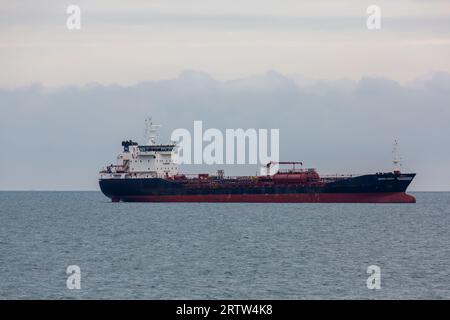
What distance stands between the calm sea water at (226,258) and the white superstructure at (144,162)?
1095 inches

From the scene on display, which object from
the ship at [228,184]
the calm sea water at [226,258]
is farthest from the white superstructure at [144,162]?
the calm sea water at [226,258]

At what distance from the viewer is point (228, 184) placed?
316ft

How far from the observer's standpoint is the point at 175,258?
138 ft

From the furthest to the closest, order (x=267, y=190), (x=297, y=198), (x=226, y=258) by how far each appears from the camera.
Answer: (x=267, y=190) → (x=297, y=198) → (x=226, y=258)

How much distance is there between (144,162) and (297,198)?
1911cm

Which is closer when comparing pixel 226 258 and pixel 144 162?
pixel 226 258

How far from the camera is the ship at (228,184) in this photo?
90.3 metres

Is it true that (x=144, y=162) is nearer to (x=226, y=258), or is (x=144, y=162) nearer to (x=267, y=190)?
Result: (x=267, y=190)

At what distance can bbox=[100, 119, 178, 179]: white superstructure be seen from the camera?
9950cm

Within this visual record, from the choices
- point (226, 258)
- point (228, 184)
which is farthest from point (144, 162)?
point (226, 258)

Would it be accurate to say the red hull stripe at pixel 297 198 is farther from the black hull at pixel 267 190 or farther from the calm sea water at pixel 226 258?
the calm sea water at pixel 226 258

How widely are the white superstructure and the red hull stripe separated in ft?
9.56

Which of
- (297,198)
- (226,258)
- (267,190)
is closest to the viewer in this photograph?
(226,258)
